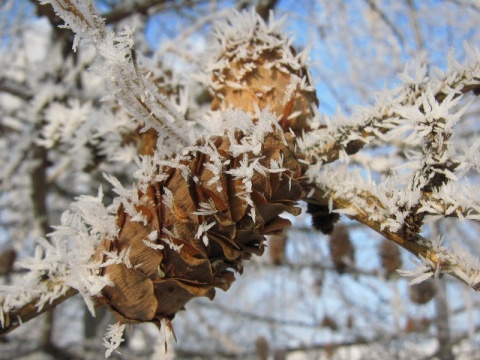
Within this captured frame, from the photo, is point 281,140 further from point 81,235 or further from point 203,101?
point 203,101

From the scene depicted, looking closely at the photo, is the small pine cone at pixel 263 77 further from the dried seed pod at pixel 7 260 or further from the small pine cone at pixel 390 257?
the dried seed pod at pixel 7 260

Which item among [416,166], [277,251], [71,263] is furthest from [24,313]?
[277,251]

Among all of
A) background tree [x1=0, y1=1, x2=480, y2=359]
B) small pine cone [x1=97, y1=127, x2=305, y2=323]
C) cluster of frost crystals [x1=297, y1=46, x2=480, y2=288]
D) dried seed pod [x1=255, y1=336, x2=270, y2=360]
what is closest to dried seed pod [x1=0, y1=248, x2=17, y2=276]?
background tree [x1=0, y1=1, x2=480, y2=359]

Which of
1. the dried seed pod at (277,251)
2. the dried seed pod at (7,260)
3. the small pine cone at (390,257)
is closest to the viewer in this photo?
the small pine cone at (390,257)

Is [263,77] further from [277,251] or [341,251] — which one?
[277,251]

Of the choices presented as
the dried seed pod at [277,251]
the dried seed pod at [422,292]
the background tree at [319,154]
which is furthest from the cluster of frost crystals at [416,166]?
the dried seed pod at [277,251]
